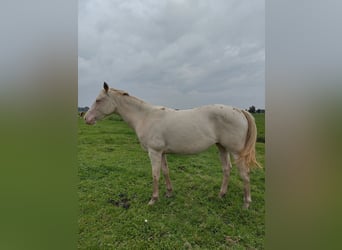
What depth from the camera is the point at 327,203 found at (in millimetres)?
716

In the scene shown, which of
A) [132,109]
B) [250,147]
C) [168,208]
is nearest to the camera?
[250,147]

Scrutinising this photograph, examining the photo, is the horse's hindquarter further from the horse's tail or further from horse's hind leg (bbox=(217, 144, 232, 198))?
horse's hind leg (bbox=(217, 144, 232, 198))

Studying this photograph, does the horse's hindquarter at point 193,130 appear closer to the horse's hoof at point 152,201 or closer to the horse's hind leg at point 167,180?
the horse's hind leg at point 167,180

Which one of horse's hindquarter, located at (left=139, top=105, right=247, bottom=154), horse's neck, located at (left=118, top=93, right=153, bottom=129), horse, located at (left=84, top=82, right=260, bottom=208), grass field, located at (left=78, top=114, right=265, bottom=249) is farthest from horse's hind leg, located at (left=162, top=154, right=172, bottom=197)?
horse's neck, located at (left=118, top=93, right=153, bottom=129)

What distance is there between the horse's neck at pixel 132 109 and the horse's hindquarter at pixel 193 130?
0.23 meters

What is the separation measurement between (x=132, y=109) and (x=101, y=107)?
40cm

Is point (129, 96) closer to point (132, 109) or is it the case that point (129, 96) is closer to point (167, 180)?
point (132, 109)

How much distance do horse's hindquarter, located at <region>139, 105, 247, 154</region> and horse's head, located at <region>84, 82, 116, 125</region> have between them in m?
0.58

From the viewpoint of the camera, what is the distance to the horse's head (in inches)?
98.5

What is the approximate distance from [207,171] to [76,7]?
314 cm

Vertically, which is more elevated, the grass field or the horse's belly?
the horse's belly

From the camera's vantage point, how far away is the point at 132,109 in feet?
8.92

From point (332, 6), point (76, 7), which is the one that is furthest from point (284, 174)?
point (76, 7)

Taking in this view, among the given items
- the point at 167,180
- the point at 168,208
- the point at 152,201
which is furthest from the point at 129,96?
the point at 168,208
